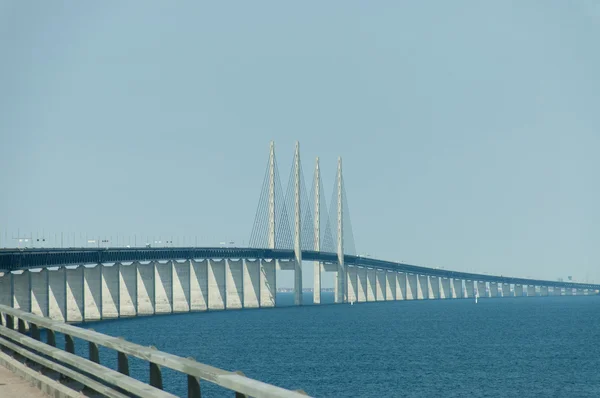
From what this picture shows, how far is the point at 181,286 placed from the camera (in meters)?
179

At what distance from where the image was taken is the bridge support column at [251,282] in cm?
19582

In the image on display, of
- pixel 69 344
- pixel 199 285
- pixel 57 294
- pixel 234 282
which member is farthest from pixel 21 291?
pixel 69 344

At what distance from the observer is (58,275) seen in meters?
137

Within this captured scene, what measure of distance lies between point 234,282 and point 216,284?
199 inches

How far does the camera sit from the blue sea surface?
216 feet

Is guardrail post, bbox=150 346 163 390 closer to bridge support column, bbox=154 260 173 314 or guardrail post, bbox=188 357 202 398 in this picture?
guardrail post, bbox=188 357 202 398

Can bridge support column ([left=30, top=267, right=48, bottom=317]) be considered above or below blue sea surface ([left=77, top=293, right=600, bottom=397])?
above

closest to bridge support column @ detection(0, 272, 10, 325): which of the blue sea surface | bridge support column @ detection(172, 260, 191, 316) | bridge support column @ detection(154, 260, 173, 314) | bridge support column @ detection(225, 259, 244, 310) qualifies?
the blue sea surface

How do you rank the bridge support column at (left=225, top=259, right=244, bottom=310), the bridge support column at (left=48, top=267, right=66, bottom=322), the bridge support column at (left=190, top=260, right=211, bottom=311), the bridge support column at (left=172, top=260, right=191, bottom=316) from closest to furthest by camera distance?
the bridge support column at (left=48, top=267, right=66, bottom=322) → the bridge support column at (left=172, top=260, right=191, bottom=316) → the bridge support column at (left=190, top=260, right=211, bottom=311) → the bridge support column at (left=225, top=259, right=244, bottom=310)

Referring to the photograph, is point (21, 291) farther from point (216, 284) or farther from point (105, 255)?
point (216, 284)

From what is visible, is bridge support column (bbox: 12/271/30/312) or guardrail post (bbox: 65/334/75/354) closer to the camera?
guardrail post (bbox: 65/334/75/354)

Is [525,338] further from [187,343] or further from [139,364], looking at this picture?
[139,364]

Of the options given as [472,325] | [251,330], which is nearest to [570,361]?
[251,330]

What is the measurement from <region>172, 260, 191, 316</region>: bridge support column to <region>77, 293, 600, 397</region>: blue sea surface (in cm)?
2080
